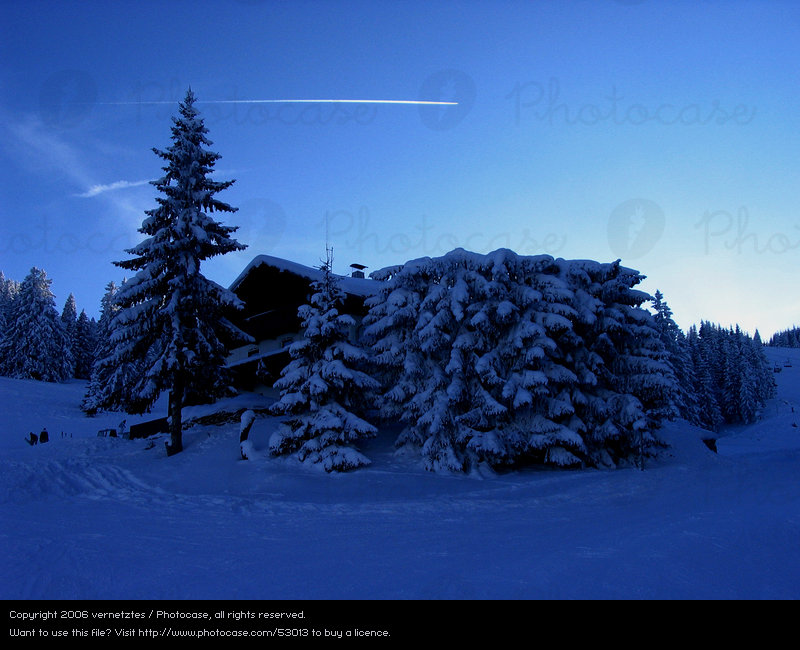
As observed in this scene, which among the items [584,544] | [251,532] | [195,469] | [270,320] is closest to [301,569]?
[251,532]

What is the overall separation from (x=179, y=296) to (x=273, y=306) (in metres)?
9.40

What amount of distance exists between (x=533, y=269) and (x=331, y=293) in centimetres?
788

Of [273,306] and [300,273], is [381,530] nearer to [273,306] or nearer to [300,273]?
[300,273]

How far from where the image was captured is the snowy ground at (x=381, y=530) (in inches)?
224

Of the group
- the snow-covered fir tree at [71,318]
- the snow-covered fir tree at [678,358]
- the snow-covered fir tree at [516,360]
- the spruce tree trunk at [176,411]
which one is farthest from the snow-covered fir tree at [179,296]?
the snow-covered fir tree at [71,318]

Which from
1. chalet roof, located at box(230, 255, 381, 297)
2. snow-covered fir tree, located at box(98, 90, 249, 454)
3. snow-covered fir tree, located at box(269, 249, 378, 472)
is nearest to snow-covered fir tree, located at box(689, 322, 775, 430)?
chalet roof, located at box(230, 255, 381, 297)

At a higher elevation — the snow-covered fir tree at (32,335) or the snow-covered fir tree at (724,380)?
the snow-covered fir tree at (32,335)

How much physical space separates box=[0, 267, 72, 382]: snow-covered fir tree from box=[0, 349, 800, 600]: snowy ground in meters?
46.2

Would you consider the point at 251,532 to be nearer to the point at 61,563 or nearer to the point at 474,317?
the point at 61,563

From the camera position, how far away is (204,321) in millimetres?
19688

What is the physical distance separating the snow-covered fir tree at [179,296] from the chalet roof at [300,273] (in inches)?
183

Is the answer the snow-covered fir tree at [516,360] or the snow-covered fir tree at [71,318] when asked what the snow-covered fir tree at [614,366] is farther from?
the snow-covered fir tree at [71,318]

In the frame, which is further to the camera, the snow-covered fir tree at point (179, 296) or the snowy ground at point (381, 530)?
the snow-covered fir tree at point (179, 296)

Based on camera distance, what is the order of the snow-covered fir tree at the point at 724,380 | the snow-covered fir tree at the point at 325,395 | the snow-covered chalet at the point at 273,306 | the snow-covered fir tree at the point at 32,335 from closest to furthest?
the snow-covered fir tree at the point at 325,395 → the snow-covered chalet at the point at 273,306 → the snow-covered fir tree at the point at 32,335 → the snow-covered fir tree at the point at 724,380
